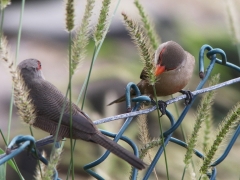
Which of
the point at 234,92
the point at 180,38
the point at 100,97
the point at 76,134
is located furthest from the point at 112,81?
the point at 76,134

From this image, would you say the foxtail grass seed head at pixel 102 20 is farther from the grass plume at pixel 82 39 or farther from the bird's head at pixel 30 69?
the bird's head at pixel 30 69

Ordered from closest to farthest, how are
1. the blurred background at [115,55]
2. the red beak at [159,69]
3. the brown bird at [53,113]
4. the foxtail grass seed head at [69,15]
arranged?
the foxtail grass seed head at [69,15]
the brown bird at [53,113]
the red beak at [159,69]
the blurred background at [115,55]

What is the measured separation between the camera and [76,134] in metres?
2.21

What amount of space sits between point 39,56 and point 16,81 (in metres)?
4.08

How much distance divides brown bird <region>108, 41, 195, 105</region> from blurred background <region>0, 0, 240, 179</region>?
0.44 metres

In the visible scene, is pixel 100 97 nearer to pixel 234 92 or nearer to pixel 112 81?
pixel 112 81

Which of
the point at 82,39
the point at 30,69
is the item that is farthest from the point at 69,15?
the point at 30,69

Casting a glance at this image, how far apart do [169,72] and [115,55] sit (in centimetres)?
212

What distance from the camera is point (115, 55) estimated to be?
5125 mm

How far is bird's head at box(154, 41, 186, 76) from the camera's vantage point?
3.00 meters

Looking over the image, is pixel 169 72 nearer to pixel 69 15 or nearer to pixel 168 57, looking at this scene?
pixel 168 57

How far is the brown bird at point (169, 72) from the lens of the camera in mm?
2949

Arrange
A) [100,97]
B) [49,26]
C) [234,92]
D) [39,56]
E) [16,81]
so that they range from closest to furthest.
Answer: [16,81] → [234,92] → [100,97] → [39,56] → [49,26]

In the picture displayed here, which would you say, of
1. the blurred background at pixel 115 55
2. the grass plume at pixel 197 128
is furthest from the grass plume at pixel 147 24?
the blurred background at pixel 115 55
